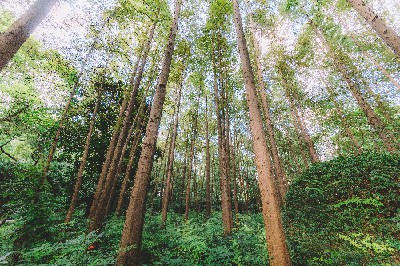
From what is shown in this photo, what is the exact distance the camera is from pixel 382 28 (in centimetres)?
725

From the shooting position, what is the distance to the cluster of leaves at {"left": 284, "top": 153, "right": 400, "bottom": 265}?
455 centimetres

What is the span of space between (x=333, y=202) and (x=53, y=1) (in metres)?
9.36

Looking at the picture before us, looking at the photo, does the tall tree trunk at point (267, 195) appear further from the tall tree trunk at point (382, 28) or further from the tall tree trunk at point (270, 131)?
the tall tree trunk at point (270, 131)

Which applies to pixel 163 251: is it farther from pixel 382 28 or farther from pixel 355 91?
pixel 355 91

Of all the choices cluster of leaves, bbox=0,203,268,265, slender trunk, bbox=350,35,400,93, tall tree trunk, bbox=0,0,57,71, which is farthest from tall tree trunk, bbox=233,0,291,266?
slender trunk, bbox=350,35,400,93

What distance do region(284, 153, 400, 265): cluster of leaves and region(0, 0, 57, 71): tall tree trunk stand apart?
8300 mm

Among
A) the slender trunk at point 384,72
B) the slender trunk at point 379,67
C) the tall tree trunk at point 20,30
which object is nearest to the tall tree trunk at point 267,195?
the tall tree trunk at point 20,30

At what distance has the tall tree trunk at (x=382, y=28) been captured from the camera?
7.02 metres

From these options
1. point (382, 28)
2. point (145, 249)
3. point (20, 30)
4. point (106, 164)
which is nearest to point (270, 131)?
point (382, 28)

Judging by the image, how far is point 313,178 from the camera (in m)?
7.13

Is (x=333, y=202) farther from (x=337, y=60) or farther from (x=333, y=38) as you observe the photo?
(x=333, y=38)

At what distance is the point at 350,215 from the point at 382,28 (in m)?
6.74

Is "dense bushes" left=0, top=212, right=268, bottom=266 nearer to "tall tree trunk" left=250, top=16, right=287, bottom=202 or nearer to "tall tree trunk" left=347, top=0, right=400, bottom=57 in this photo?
"tall tree trunk" left=250, top=16, right=287, bottom=202

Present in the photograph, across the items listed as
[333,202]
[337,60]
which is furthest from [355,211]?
[337,60]
